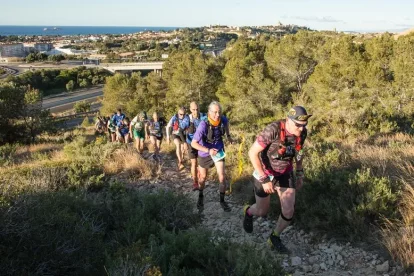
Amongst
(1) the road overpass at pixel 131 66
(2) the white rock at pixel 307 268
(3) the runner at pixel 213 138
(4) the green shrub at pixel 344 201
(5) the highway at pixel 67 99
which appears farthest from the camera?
(1) the road overpass at pixel 131 66

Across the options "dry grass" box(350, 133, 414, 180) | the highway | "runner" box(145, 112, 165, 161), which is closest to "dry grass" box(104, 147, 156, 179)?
"runner" box(145, 112, 165, 161)

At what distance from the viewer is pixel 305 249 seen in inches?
169

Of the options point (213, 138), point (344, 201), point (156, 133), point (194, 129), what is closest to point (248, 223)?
point (344, 201)

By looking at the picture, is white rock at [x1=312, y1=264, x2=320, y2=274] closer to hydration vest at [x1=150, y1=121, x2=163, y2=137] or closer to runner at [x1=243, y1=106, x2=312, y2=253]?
runner at [x1=243, y1=106, x2=312, y2=253]

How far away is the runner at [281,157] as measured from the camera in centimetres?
397

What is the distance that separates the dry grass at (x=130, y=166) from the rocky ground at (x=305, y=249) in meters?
2.03

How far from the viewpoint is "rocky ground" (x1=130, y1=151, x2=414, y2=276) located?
3.73m

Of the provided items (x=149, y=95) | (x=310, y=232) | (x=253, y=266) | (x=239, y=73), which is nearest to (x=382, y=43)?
(x=239, y=73)

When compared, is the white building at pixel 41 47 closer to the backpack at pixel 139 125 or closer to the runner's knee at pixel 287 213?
the backpack at pixel 139 125

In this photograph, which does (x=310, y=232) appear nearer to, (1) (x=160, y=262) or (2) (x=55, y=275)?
(1) (x=160, y=262)

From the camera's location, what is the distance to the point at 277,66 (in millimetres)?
24766

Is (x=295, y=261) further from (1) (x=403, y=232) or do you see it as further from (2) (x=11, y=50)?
(2) (x=11, y=50)

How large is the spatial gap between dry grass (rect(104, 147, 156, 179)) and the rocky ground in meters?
2.03

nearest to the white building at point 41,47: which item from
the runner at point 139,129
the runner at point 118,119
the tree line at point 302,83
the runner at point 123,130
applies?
the tree line at point 302,83
